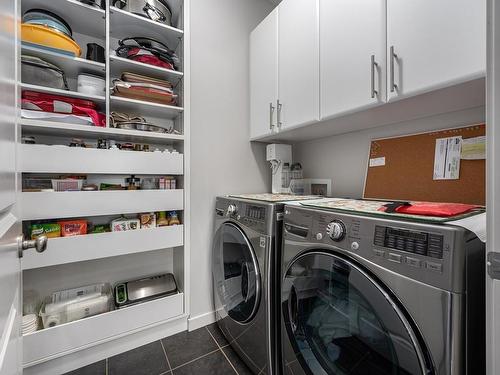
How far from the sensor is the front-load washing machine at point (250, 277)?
3.60 feet

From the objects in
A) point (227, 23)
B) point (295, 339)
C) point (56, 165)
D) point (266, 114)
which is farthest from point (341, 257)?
point (227, 23)

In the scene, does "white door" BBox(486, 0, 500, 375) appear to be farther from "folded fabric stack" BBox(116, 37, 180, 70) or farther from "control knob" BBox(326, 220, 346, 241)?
"folded fabric stack" BBox(116, 37, 180, 70)

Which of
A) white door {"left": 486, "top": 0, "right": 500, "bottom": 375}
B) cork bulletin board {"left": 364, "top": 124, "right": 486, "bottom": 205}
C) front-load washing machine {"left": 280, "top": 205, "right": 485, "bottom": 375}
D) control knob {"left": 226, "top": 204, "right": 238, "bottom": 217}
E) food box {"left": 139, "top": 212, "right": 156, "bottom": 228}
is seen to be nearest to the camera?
white door {"left": 486, "top": 0, "right": 500, "bottom": 375}

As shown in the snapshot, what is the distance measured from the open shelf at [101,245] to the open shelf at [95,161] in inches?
15.0

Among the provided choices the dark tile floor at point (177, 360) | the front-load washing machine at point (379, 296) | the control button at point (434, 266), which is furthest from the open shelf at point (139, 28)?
the dark tile floor at point (177, 360)

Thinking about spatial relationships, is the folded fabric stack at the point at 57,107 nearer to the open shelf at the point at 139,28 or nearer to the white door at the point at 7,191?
the open shelf at the point at 139,28

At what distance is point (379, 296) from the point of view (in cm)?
66

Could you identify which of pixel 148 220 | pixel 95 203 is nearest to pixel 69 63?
pixel 95 203

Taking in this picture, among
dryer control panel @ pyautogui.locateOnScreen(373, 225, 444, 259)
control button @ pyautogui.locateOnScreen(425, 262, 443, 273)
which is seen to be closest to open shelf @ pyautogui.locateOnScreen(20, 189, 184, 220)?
dryer control panel @ pyautogui.locateOnScreen(373, 225, 444, 259)

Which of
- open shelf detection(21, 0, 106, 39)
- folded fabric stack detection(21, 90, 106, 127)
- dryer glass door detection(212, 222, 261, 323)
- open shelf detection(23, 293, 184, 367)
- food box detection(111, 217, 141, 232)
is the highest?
open shelf detection(21, 0, 106, 39)

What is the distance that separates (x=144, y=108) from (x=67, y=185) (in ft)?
2.19

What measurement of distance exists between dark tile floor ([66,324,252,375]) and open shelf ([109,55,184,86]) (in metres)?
1.81

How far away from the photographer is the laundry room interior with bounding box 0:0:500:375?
59 centimetres

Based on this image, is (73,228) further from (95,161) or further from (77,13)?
(77,13)
